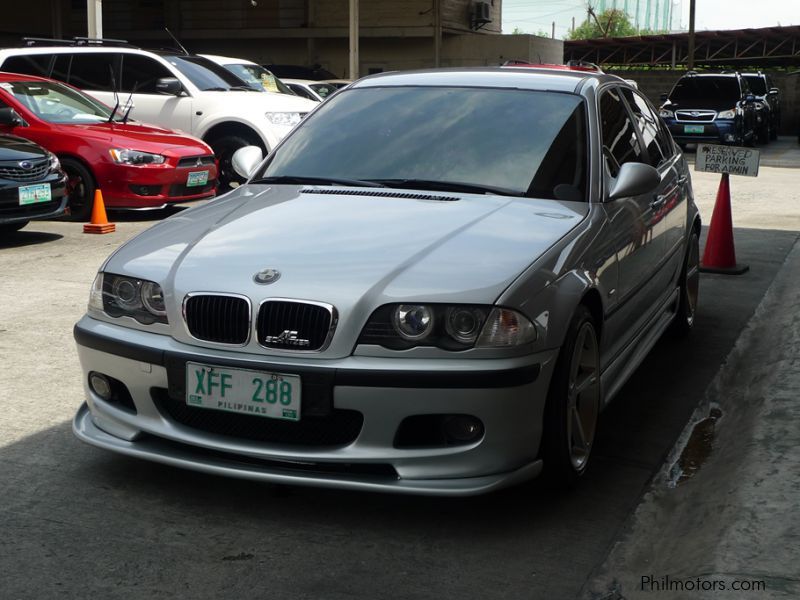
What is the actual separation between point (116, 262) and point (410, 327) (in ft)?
3.92

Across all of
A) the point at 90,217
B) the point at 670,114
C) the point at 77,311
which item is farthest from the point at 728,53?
the point at 77,311

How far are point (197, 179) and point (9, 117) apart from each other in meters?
1.98

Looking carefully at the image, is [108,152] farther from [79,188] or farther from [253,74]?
[253,74]

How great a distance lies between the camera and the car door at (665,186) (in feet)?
18.3

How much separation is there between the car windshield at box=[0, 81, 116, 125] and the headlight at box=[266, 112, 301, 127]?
6.55 feet

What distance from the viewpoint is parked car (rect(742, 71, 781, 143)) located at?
92.2ft

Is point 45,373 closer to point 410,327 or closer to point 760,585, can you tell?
point 410,327

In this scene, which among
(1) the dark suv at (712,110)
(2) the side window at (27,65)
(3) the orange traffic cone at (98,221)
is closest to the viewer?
(3) the orange traffic cone at (98,221)

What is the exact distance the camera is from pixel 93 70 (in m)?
14.0

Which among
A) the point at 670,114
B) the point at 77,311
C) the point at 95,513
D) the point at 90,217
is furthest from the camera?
the point at 670,114

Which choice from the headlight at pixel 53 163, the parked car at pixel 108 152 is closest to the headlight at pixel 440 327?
the headlight at pixel 53 163

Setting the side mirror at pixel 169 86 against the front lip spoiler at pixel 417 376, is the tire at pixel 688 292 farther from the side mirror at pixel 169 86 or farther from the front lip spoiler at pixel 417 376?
the side mirror at pixel 169 86

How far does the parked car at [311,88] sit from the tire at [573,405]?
1482 cm

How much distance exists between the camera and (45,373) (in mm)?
5461
